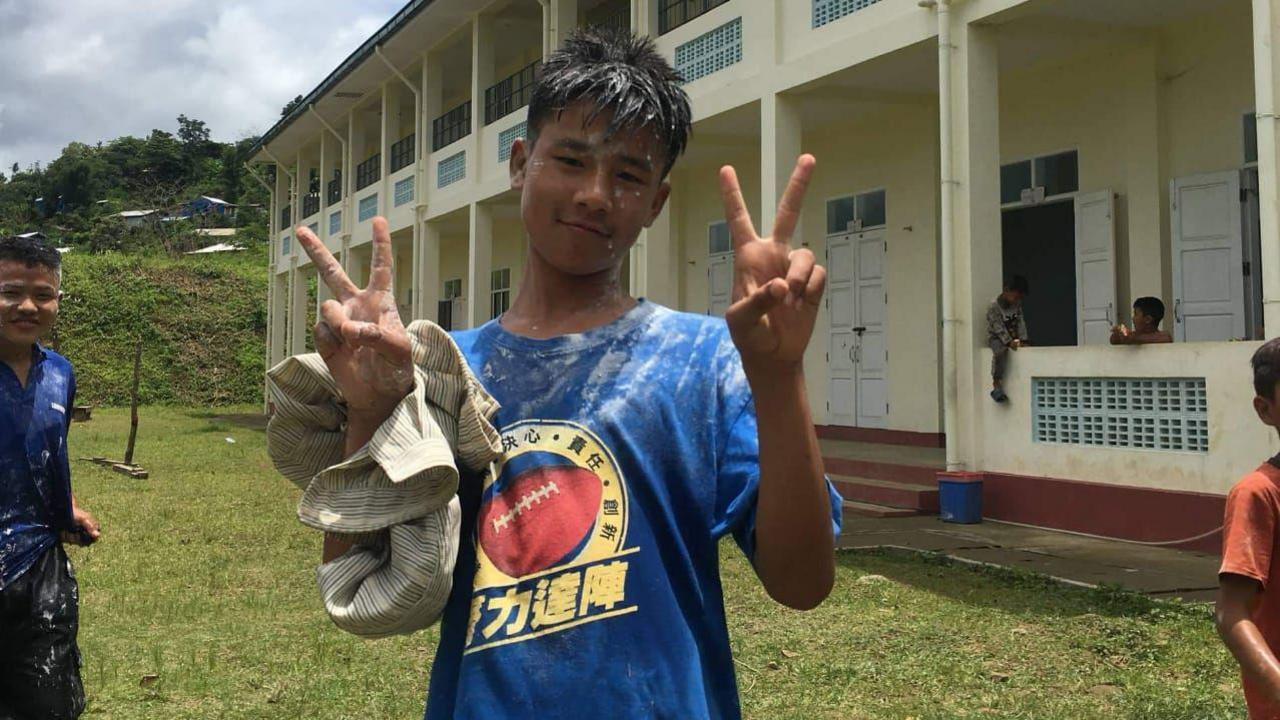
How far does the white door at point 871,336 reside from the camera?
11.5m

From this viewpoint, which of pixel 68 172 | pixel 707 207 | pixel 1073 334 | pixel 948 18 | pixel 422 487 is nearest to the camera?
pixel 422 487

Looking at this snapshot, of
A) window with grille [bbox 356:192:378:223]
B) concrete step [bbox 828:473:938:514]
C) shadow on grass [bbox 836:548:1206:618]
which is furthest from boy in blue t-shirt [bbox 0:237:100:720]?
window with grille [bbox 356:192:378:223]

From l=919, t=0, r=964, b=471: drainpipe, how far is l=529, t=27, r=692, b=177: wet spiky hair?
6854 millimetres

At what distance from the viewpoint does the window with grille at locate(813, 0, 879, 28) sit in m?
9.01

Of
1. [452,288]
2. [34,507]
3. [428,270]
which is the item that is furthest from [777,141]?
[452,288]

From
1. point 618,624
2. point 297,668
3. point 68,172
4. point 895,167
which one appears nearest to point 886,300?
point 895,167

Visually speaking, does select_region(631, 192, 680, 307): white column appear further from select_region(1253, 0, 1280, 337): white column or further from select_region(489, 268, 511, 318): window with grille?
select_region(489, 268, 511, 318): window with grille

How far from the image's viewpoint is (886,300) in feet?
37.6

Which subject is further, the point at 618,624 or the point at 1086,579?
the point at 1086,579

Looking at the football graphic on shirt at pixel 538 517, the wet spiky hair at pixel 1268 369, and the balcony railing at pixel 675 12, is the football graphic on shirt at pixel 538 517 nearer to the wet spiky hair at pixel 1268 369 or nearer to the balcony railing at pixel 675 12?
the wet spiky hair at pixel 1268 369

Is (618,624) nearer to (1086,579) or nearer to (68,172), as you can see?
(1086,579)

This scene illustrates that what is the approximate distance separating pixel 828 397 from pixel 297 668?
28.2 ft

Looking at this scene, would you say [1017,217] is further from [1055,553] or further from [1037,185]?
[1055,553]

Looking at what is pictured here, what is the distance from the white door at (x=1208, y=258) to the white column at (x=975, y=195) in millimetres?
1607
